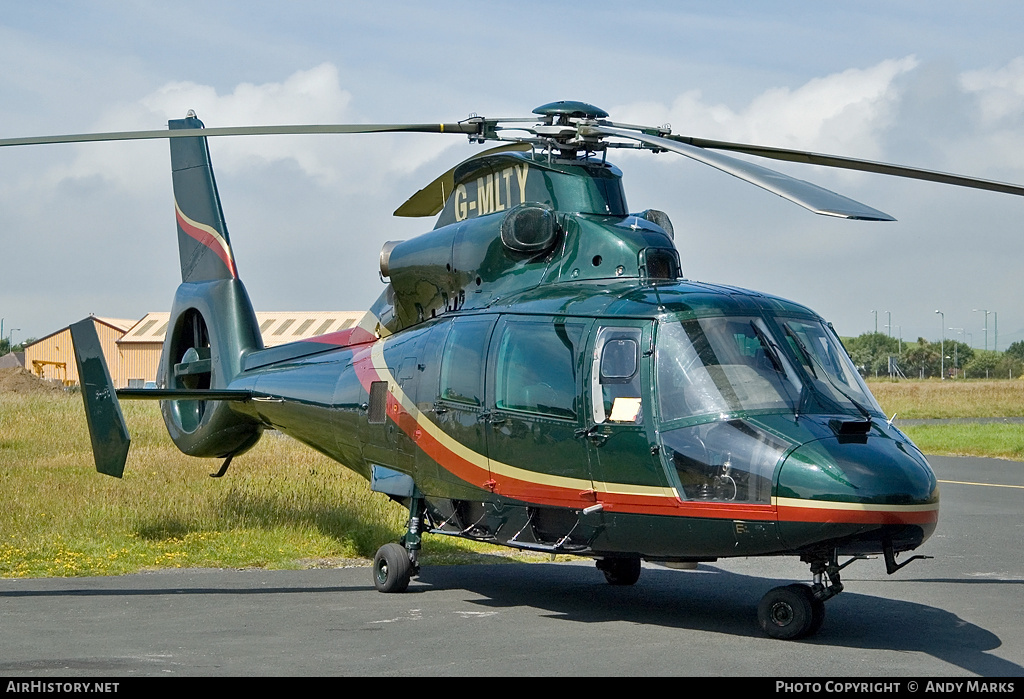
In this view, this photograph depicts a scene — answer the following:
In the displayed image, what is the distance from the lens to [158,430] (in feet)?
99.1

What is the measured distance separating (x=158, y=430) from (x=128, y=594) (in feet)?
65.7

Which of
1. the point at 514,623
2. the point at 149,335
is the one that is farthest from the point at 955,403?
the point at 514,623

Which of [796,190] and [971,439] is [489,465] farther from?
[971,439]

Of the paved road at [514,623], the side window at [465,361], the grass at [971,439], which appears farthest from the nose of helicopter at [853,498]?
the grass at [971,439]

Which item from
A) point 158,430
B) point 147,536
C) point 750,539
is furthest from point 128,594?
point 158,430

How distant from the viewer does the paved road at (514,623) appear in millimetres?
7543

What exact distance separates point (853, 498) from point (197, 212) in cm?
1117

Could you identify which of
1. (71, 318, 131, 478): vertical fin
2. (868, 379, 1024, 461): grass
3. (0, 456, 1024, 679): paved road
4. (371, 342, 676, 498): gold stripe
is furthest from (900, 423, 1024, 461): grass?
(71, 318, 131, 478): vertical fin

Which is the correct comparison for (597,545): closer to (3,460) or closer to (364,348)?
(364,348)

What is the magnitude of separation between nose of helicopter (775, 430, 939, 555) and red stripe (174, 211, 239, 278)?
9.71 metres

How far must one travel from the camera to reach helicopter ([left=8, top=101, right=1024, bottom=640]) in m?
8.07

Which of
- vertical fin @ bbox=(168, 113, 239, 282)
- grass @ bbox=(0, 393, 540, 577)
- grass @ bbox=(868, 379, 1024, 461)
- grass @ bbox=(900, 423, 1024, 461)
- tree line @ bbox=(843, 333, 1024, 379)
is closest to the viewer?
grass @ bbox=(0, 393, 540, 577)

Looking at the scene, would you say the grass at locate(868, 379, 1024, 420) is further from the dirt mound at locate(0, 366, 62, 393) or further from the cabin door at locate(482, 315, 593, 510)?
the cabin door at locate(482, 315, 593, 510)

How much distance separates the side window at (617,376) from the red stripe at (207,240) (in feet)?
25.9
